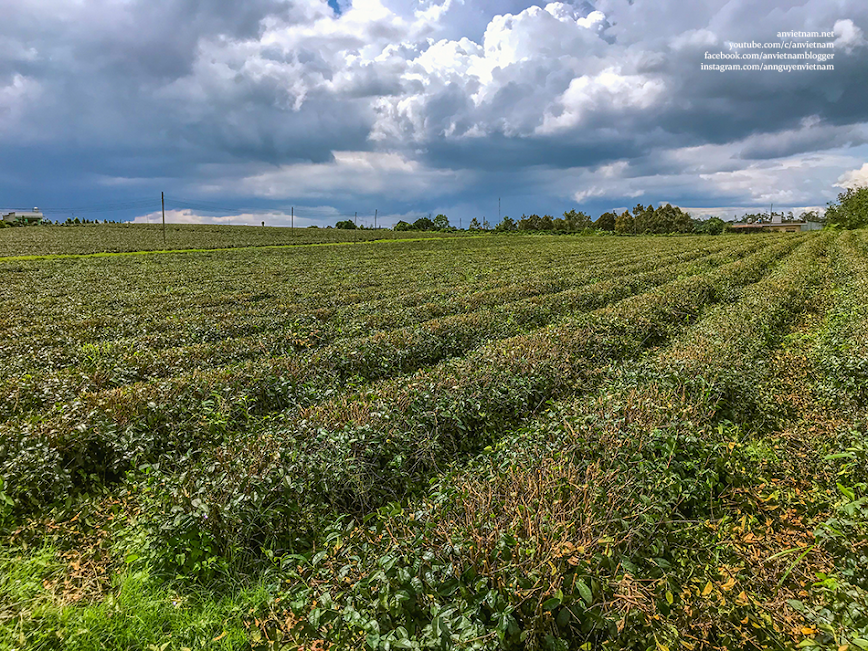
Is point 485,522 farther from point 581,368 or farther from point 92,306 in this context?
point 92,306

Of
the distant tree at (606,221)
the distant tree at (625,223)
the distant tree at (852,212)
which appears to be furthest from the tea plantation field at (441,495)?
the distant tree at (606,221)

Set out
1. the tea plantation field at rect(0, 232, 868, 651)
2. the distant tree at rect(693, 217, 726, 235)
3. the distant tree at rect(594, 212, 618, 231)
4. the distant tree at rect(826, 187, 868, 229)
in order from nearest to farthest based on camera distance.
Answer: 1. the tea plantation field at rect(0, 232, 868, 651)
2. the distant tree at rect(826, 187, 868, 229)
3. the distant tree at rect(693, 217, 726, 235)
4. the distant tree at rect(594, 212, 618, 231)

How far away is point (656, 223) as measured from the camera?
122 m

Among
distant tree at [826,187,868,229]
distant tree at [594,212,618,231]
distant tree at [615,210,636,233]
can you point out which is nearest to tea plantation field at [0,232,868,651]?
distant tree at [826,187,868,229]

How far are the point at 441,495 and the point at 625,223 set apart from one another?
465 feet

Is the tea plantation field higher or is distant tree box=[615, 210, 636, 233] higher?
distant tree box=[615, 210, 636, 233]

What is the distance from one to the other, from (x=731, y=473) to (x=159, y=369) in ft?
34.8

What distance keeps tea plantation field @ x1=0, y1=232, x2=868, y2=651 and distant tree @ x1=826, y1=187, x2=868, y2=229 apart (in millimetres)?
107962

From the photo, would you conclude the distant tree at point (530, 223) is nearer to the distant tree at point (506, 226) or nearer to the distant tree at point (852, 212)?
the distant tree at point (506, 226)

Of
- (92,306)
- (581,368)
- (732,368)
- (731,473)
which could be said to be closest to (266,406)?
(581,368)

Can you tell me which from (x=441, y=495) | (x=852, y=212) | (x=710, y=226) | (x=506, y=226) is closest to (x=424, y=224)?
(x=506, y=226)

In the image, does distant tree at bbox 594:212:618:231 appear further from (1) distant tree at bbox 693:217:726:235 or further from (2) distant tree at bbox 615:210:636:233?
(1) distant tree at bbox 693:217:726:235

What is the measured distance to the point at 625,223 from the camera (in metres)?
130

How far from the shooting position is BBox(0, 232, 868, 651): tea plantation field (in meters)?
3.49
